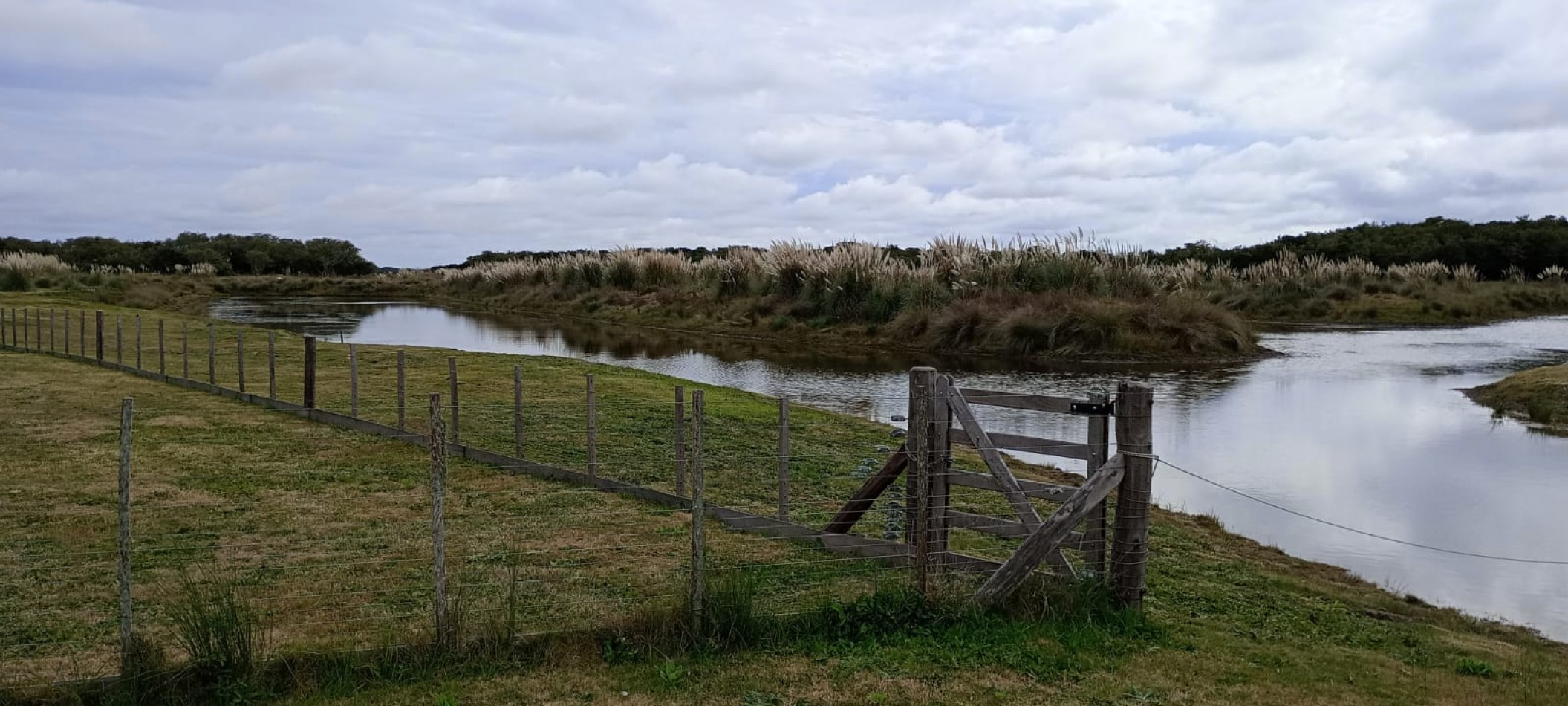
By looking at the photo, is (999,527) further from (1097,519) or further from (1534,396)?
(1534,396)

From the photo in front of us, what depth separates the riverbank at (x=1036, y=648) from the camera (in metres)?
6.13

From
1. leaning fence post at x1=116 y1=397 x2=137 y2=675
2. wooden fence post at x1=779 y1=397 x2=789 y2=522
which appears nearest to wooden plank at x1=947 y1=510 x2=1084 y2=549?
wooden fence post at x1=779 y1=397 x2=789 y2=522

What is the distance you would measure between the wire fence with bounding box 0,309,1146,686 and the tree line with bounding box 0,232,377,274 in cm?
7702

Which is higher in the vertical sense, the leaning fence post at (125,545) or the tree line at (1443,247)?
the tree line at (1443,247)

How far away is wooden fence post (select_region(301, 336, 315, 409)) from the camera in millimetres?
16469

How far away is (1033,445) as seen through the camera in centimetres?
781

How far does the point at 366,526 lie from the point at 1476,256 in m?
73.8

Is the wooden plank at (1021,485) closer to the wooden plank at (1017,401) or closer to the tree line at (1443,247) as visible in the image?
the wooden plank at (1017,401)

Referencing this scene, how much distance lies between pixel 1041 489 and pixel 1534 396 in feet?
59.8

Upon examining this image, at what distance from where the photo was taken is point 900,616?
714 centimetres

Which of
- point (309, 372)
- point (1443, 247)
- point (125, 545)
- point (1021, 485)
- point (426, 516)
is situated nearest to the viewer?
point (125, 545)

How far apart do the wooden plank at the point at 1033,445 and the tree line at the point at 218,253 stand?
286 ft

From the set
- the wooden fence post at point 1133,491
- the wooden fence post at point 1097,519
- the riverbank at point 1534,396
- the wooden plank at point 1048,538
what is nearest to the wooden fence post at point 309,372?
the wooden plank at point 1048,538

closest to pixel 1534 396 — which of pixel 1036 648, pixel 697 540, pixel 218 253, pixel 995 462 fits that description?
pixel 995 462
